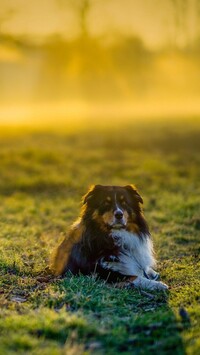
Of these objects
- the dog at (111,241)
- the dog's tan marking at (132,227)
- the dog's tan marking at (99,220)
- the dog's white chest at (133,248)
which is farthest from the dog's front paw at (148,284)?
the dog's tan marking at (99,220)

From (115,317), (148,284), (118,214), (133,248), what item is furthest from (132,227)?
(115,317)

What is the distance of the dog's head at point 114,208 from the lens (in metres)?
7.31

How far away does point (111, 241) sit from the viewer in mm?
7469

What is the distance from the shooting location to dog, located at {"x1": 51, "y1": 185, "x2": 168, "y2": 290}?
731cm

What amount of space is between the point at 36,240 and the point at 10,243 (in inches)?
31.5

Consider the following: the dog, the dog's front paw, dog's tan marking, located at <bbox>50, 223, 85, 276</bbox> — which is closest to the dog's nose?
the dog

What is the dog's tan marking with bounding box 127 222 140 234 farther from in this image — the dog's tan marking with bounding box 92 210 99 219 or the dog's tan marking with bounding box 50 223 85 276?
the dog's tan marking with bounding box 50 223 85 276

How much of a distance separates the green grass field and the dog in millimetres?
295

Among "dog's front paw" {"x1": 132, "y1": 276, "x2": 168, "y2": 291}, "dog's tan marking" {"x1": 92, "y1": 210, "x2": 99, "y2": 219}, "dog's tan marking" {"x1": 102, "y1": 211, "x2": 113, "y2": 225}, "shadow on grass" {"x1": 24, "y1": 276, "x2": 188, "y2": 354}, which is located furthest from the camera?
"dog's tan marking" {"x1": 92, "y1": 210, "x2": 99, "y2": 219}

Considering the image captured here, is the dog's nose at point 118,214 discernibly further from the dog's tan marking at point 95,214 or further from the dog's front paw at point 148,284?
the dog's front paw at point 148,284

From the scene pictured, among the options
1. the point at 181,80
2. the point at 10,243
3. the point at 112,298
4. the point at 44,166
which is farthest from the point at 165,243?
the point at 181,80

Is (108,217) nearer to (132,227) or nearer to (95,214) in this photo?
(95,214)

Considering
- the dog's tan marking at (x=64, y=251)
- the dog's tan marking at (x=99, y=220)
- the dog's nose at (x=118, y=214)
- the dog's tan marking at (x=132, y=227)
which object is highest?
the dog's nose at (x=118, y=214)

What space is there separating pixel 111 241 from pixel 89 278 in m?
0.58
